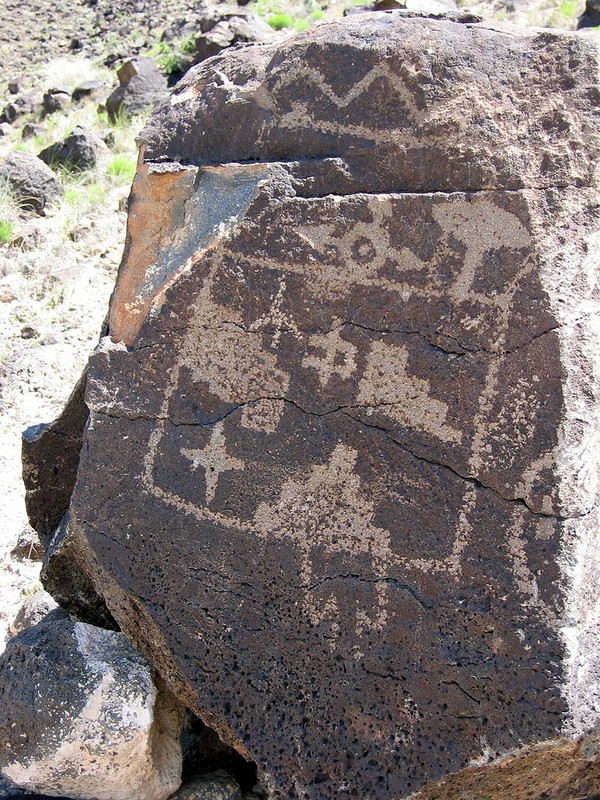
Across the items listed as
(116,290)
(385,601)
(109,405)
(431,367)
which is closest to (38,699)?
(109,405)

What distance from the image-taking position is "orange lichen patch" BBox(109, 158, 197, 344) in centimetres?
190

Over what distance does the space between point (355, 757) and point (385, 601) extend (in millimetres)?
279

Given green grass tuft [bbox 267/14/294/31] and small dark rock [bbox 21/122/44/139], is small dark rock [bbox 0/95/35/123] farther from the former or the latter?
green grass tuft [bbox 267/14/294/31]

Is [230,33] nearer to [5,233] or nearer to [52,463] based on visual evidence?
[5,233]

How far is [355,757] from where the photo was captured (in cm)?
167

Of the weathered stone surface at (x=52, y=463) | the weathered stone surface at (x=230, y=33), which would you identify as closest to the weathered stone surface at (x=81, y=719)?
the weathered stone surface at (x=52, y=463)

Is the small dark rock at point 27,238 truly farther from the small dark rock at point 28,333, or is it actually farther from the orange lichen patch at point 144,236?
the orange lichen patch at point 144,236

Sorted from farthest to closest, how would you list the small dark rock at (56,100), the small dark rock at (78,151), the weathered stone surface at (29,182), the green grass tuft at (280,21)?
1. the green grass tuft at (280,21)
2. the small dark rock at (56,100)
3. the small dark rock at (78,151)
4. the weathered stone surface at (29,182)

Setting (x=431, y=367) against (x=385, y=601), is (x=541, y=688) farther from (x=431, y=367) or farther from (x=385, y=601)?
(x=431, y=367)

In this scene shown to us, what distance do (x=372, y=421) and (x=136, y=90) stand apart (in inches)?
271

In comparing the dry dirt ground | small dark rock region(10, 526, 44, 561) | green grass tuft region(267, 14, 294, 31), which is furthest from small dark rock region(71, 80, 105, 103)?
small dark rock region(10, 526, 44, 561)

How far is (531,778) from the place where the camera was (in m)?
1.71

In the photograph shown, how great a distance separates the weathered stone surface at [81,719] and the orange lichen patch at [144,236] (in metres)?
0.64

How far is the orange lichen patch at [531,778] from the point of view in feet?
5.26
